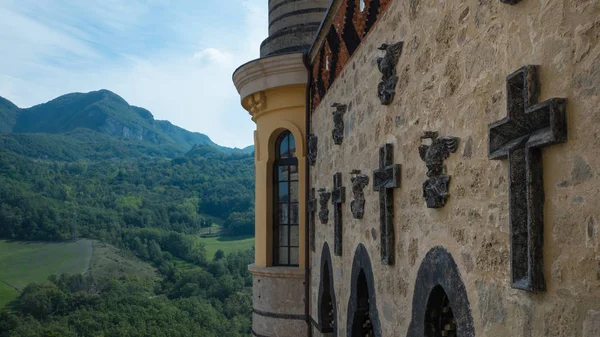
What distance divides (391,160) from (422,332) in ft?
4.36

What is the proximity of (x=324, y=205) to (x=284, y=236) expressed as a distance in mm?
2509

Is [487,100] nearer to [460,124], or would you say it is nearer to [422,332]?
[460,124]

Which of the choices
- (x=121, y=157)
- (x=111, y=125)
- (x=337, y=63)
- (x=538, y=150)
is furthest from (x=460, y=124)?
(x=111, y=125)

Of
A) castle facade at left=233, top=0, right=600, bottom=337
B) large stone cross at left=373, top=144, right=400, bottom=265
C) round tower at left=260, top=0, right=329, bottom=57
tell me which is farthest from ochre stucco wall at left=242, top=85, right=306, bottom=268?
large stone cross at left=373, top=144, right=400, bottom=265

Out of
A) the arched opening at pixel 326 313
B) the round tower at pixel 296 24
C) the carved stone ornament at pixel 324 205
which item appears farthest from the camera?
the round tower at pixel 296 24

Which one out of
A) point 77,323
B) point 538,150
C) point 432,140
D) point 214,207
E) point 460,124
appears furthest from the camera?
point 214,207

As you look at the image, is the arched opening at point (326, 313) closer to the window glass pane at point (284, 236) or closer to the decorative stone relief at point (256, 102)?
the window glass pane at point (284, 236)

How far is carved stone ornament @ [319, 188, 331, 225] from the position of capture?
7124 millimetres

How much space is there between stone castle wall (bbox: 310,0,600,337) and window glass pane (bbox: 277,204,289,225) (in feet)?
14.3

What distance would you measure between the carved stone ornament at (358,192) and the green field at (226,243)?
69369mm

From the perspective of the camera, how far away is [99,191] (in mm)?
94188

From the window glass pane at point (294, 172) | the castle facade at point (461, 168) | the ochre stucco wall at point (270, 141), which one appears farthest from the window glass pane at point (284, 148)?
the castle facade at point (461, 168)

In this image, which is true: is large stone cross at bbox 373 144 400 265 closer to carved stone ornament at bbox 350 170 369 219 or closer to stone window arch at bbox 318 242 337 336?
carved stone ornament at bbox 350 170 369 219

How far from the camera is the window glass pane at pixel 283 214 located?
9547 millimetres
